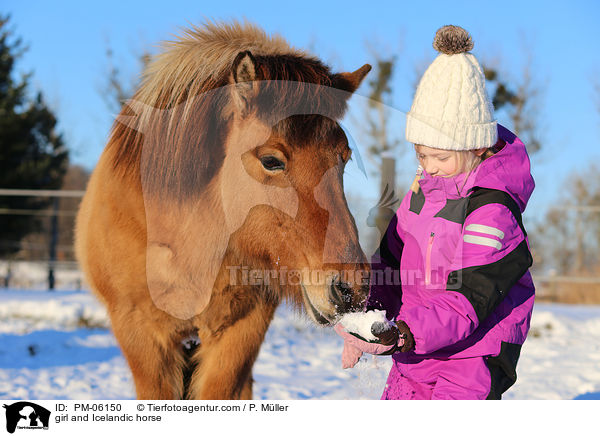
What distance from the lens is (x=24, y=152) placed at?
12.9m

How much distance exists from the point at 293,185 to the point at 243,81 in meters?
0.48

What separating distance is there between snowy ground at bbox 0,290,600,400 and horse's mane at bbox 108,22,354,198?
0.83 metres

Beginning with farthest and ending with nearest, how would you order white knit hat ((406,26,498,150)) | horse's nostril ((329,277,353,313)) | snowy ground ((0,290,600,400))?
1. snowy ground ((0,290,600,400))
2. horse's nostril ((329,277,353,313))
3. white knit hat ((406,26,498,150))

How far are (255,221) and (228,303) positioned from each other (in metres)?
0.51

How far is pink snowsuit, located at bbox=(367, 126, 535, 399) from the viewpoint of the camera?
133 centimetres

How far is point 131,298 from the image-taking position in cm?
223

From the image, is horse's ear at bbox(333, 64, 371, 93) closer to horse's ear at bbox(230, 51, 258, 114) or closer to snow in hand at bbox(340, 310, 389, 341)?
horse's ear at bbox(230, 51, 258, 114)

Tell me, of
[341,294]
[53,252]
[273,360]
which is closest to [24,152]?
[53,252]

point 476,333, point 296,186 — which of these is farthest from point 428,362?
point 296,186

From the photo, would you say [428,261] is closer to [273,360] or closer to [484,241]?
[484,241]

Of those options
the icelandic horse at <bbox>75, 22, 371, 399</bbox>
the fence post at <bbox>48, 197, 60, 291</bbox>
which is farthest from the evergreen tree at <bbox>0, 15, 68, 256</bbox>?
the icelandic horse at <bbox>75, 22, 371, 399</bbox>
